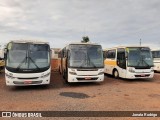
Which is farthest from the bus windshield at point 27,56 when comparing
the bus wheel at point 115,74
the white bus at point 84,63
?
the bus wheel at point 115,74

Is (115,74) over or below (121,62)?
below

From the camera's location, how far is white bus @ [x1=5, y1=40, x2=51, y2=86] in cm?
1316

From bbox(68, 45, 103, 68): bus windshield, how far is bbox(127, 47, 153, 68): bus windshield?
9.97ft

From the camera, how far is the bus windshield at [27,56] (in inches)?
527

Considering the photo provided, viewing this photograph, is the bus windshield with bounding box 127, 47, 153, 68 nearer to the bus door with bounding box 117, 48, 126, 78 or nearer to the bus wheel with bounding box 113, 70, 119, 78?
the bus door with bounding box 117, 48, 126, 78

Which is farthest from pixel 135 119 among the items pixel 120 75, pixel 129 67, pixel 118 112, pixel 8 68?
pixel 120 75

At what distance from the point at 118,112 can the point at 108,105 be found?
1135 millimetres

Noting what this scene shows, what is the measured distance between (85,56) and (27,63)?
12.1ft

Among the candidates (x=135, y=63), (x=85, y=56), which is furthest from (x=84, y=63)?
(x=135, y=63)

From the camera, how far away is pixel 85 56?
49.4 feet

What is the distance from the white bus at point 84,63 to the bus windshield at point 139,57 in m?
3.04

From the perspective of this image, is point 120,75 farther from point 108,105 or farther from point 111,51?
point 108,105

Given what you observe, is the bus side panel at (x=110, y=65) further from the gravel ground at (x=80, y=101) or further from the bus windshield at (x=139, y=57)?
the gravel ground at (x=80, y=101)

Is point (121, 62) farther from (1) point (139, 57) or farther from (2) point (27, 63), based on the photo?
(2) point (27, 63)
